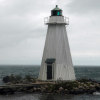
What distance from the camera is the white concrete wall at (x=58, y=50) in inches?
1631

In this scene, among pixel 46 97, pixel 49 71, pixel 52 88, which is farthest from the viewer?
pixel 49 71

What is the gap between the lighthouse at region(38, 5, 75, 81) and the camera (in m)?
41.4

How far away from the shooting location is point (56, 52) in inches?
1639

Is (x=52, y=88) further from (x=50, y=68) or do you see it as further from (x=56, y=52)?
(x=56, y=52)

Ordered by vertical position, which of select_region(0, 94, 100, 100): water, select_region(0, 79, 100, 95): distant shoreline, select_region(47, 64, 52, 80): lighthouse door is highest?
select_region(47, 64, 52, 80): lighthouse door

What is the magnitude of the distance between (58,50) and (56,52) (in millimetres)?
349

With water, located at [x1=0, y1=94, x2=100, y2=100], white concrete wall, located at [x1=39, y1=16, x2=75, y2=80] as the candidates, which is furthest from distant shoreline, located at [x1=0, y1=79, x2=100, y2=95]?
white concrete wall, located at [x1=39, y1=16, x2=75, y2=80]

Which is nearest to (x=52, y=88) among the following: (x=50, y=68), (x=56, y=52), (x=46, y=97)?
(x=46, y=97)

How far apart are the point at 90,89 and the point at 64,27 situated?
8570mm

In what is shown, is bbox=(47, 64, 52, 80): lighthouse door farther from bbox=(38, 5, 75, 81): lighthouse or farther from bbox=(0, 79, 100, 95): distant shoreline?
bbox=(0, 79, 100, 95): distant shoreline

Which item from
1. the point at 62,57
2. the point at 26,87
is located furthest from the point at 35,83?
the point at 62,57

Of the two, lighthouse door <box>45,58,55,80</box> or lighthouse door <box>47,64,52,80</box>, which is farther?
lighthouse door <box>47,64,52,80</box>

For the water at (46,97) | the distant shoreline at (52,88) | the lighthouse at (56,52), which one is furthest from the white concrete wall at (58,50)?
the water at (46,97)

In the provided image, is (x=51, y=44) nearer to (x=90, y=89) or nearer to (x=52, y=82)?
(x=52, y=82)
